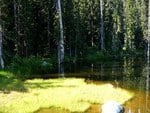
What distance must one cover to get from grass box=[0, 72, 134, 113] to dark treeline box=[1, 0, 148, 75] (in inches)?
543

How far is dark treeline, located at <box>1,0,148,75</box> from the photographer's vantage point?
Answer: 149ft

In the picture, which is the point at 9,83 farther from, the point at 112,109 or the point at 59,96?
the point at 112,109

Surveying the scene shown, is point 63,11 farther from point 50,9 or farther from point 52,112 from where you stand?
point 52,112

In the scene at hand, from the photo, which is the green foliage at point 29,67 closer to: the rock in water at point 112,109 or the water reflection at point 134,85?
the water reflection at point 134,85

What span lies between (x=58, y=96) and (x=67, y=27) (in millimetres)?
30061

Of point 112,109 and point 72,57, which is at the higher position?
point 112,109

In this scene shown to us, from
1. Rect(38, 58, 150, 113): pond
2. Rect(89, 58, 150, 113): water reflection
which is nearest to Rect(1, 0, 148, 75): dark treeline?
Rect(38, 58, 150, 113): pond

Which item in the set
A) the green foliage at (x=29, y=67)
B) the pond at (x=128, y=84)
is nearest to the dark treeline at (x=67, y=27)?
the green foliage at (x=29, y=67)

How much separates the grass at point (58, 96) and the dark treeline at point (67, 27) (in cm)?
1379

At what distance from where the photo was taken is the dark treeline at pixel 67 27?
45344 millimetres

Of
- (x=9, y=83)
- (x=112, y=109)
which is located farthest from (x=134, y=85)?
(x=112, y=109)

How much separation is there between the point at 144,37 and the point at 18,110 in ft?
199

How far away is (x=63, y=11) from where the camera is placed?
49219 mm

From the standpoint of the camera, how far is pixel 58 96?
72.3 feet
